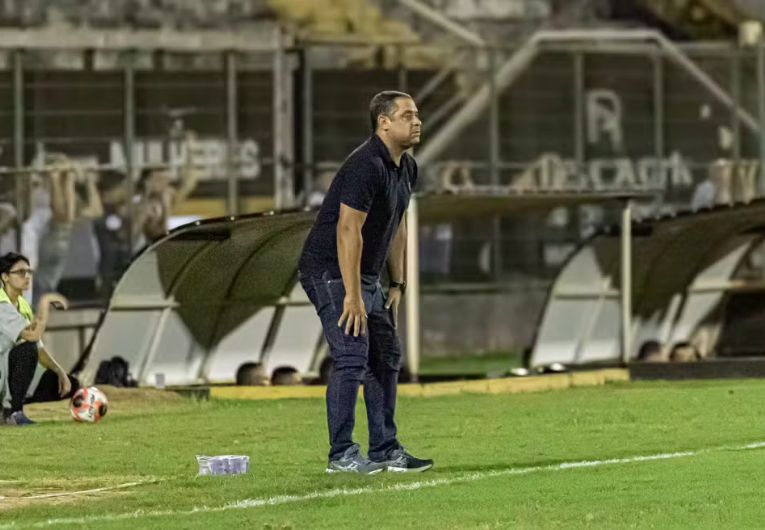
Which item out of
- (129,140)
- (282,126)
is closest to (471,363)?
(282,126)

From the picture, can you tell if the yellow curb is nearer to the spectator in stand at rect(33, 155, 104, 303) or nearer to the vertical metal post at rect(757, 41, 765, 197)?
the spectator in stand at rect(33, 155, 104, 303)

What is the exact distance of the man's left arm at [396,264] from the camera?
42.6 feet

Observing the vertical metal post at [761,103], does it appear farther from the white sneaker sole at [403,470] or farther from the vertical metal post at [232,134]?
the white sneaker sole at [403,470]

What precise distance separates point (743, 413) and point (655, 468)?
14.4 feet

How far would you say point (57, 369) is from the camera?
1831cm

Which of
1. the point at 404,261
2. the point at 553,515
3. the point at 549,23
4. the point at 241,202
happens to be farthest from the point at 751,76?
the point at 553,515

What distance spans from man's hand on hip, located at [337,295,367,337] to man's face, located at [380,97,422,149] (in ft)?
3.11

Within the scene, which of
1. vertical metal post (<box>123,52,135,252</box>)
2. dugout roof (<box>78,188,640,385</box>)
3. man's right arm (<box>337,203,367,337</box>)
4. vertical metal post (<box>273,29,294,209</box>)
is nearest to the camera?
man's right arm (<box>337,203,367,337</box>)

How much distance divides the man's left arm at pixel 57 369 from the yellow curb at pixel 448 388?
2370 mm

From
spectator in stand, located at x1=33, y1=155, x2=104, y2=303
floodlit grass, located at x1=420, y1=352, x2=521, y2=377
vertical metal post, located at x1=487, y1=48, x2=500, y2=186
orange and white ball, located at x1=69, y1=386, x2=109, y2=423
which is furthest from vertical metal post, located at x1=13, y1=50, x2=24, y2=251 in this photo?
orange and white ball, located at x1=69, y1=386, x2=109, y2=423

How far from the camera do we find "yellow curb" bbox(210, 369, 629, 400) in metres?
20.6

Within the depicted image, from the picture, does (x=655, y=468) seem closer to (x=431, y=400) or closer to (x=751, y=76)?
(x=431, y=400)

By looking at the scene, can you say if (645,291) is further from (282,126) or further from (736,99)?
(736,99)

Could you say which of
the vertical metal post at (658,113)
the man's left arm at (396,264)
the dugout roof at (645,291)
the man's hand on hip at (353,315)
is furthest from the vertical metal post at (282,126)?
the man's hand on hip at (353,315)
